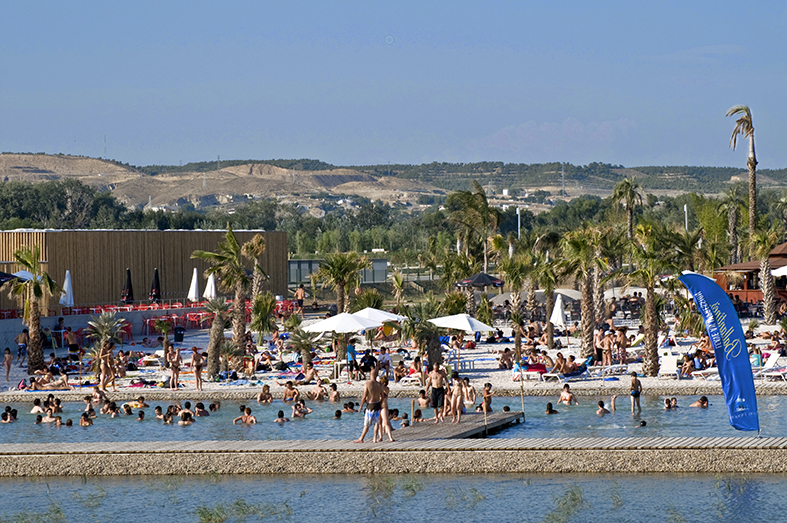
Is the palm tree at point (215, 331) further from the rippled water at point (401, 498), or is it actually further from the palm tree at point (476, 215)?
the palm tree at point (476, 215)

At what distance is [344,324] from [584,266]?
6283 millimetres

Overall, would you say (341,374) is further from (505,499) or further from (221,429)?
(505,499)

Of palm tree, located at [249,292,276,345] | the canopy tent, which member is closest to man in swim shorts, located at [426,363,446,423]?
palm tree, located at [249,292,276,345]

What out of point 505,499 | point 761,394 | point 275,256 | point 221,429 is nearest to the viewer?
point 505,499

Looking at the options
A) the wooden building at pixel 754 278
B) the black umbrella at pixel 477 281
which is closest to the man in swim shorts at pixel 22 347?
the black umbrella at pixel 477 281

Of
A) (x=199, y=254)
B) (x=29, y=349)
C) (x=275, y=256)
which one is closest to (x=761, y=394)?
(x=199, y=254)

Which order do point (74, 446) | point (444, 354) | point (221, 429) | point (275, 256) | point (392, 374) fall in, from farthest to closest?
point (275, 256), point (444, 354), point (392, 374), point (221, 429), point (74, 446)

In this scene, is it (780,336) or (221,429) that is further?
(780,336)

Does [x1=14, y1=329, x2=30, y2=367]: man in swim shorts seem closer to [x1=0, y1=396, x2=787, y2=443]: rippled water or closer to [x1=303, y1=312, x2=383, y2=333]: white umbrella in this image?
[x1=0, y1=396, x2=787, y2=443]: rippled water

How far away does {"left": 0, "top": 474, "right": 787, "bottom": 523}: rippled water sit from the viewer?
42.2 feet

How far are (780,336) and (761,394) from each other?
7.64 meters

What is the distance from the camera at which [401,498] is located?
13.7 meters

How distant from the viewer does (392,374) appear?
25.1 metres

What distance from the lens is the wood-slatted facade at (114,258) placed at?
129ft
